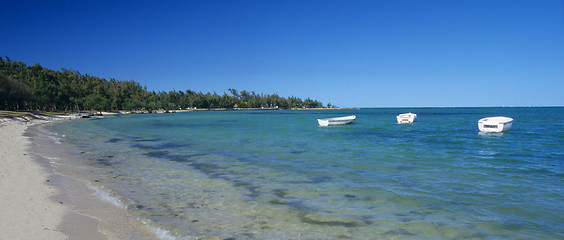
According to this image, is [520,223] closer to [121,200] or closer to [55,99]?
[121,200]

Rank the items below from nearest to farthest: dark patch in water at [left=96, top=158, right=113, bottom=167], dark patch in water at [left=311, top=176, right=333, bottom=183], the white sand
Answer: the white sand
dark patch in water at [left=311, top=176, right=333, bottom=183]
dark patch in water at [left=96, top=158, right=113, bottom=167]

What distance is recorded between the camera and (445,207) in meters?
8.55

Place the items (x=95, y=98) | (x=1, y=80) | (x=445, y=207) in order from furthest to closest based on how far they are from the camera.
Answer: (x=95, y=98) → (x=1, y=80) → (x=445, y=207)

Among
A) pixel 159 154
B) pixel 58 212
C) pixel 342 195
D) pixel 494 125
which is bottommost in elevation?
pixel 159 154

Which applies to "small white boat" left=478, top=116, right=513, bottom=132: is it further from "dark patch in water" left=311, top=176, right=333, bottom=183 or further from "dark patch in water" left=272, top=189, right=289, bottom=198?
"dark patch in water" left=272, top=189, right=289, bottom=198

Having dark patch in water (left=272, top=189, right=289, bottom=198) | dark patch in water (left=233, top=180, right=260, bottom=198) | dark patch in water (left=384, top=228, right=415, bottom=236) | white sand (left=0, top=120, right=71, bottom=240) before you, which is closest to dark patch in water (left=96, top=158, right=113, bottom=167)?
white sand (left=0, top=120, right=71, bottom=240)

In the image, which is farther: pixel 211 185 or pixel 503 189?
pixel 211 185

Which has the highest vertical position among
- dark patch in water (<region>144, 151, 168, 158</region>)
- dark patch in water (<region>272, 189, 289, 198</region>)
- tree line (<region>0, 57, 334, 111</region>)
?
tree line (<region>0, 57, 334, 111</region>)

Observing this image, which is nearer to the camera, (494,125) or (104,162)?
(104,162)

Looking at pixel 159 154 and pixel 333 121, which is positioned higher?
pixel 333 121

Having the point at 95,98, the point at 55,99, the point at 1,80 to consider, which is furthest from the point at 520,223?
the point at 95,98

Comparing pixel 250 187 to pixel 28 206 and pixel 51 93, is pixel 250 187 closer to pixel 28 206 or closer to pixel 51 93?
pixel 28 206

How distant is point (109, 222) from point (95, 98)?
13554 cm

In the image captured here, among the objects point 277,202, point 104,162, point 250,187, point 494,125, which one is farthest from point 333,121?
point 277,202
